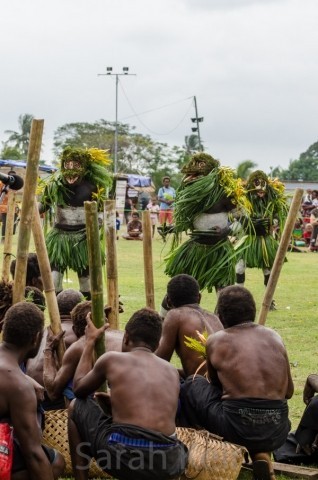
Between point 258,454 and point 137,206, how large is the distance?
87.0ft

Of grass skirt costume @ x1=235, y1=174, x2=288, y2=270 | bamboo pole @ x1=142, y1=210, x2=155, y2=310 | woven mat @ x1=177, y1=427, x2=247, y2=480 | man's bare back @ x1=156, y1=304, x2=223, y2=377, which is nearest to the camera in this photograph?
woven mat @ x1=177, y1=427, x2=247, y2=480

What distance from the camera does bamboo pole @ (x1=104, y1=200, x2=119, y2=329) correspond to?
6227mm

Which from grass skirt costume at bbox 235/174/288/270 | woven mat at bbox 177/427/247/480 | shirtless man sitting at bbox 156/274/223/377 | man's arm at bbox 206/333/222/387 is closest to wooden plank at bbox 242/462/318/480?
woven mat at bbox 177/427/247/480

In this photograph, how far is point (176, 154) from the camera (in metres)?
56.7

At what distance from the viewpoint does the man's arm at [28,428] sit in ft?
14.9

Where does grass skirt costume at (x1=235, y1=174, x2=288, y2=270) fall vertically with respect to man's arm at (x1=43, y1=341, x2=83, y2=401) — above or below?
above

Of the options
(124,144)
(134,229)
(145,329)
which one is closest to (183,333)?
(145,329)

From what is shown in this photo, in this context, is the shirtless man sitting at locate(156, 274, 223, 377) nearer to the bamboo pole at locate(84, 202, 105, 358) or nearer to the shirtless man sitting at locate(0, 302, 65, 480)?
the bamboo pole at locate(84, 202, 105, 358)

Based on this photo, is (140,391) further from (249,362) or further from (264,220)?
(264,220)

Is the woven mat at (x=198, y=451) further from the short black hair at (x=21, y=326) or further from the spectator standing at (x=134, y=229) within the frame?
the spectator standing at (x=134, y=229)

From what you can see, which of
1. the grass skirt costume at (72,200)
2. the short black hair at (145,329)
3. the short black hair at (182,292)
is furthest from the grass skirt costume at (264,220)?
the short black hair at (145,329)

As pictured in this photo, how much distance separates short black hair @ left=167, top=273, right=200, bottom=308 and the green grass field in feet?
3.95

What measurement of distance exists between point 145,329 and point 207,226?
4964 millimetres

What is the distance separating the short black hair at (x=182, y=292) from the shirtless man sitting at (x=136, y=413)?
1300 mm
